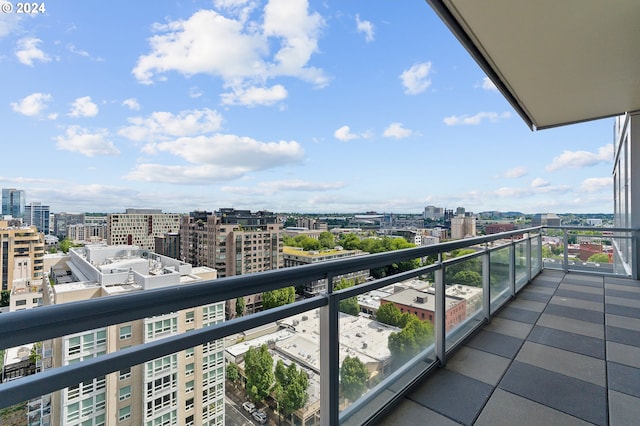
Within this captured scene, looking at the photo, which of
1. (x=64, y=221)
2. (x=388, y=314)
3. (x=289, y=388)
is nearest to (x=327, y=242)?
(x=388, y=314)

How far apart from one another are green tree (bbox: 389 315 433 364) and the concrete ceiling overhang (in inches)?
115

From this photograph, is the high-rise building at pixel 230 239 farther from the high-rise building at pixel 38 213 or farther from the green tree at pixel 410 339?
the green tree at pixel 410 339

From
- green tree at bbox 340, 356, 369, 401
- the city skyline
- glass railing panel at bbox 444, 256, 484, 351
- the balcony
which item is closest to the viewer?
the balcony

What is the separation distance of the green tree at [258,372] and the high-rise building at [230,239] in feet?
17.3

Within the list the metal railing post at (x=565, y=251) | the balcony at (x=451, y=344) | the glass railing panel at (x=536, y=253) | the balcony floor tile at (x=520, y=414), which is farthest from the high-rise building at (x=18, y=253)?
the metal railing post at (x=565, y=251)

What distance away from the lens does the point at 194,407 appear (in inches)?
42.6

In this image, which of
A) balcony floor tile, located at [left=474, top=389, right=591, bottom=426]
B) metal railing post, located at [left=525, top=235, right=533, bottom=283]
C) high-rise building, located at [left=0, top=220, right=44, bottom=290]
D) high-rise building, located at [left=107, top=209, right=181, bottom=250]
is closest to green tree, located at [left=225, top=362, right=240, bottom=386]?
balcony floor tile, located at [left=474, top=389, right=591, bottom=426]

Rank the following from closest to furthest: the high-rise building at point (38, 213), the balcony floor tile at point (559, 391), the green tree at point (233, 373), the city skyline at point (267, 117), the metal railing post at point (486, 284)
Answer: the green tree at point (233, 373)
the balcony floor tile at point (559, 391)
the metal railing post at point (486, 284)
the high-rise building at point (38, 213)
the city skyline at point (267, 117)

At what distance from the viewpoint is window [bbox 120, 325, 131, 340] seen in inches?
36.3

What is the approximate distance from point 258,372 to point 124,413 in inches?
19.1

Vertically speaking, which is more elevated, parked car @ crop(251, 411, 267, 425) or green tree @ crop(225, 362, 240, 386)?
green tree @ crop(225, 362, 240, 386)

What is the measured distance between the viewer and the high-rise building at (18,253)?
5.74 metres

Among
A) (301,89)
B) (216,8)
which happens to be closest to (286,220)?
(216,8)

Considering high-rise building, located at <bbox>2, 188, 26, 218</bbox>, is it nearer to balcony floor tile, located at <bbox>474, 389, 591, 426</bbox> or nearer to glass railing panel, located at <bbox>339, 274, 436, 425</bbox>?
glass railing panel, located at <bbox>339, 274, 436, 425</bbox>
